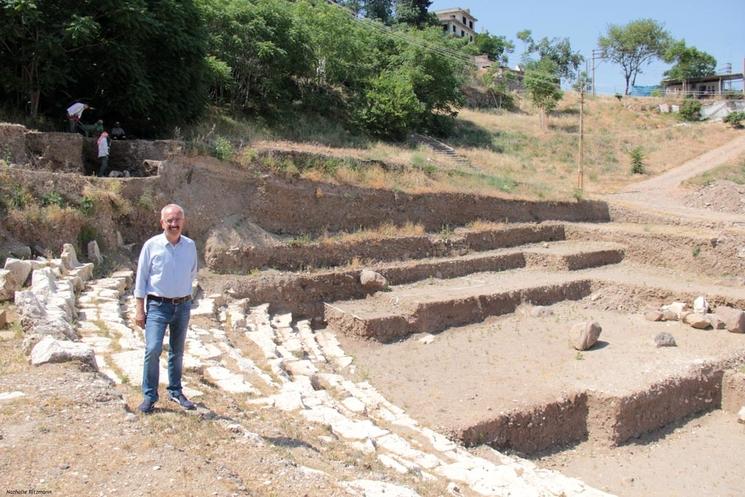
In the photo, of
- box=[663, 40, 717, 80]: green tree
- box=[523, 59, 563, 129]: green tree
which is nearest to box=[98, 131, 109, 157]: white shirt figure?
box=[523, 59, 563, 129]: green tree

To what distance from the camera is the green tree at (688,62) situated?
57.7 meters

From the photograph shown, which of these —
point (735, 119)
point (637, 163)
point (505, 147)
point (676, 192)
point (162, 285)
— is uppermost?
point (735, 119)

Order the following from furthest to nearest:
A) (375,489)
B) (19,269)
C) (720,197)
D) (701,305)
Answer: (720,197), (701,305), (19,269), (375,489)

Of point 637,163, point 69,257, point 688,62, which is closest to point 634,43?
point 688,62

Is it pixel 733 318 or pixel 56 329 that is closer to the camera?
pixel 56 329

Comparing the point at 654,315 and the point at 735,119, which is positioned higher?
the point at 735,119

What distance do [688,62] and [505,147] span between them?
36.2 meters

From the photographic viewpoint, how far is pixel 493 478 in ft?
20.9

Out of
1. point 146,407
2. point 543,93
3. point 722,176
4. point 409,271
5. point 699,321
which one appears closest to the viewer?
point 146,407

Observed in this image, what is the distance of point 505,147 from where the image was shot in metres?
33.7

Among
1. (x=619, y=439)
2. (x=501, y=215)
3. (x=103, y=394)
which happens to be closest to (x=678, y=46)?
(x=501, y=215)

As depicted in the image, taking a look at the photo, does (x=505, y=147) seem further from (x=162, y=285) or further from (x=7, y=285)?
(x=162, y=285)

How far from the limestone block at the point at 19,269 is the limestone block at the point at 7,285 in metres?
0.12

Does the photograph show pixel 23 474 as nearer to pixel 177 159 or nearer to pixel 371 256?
pixel 177 159
